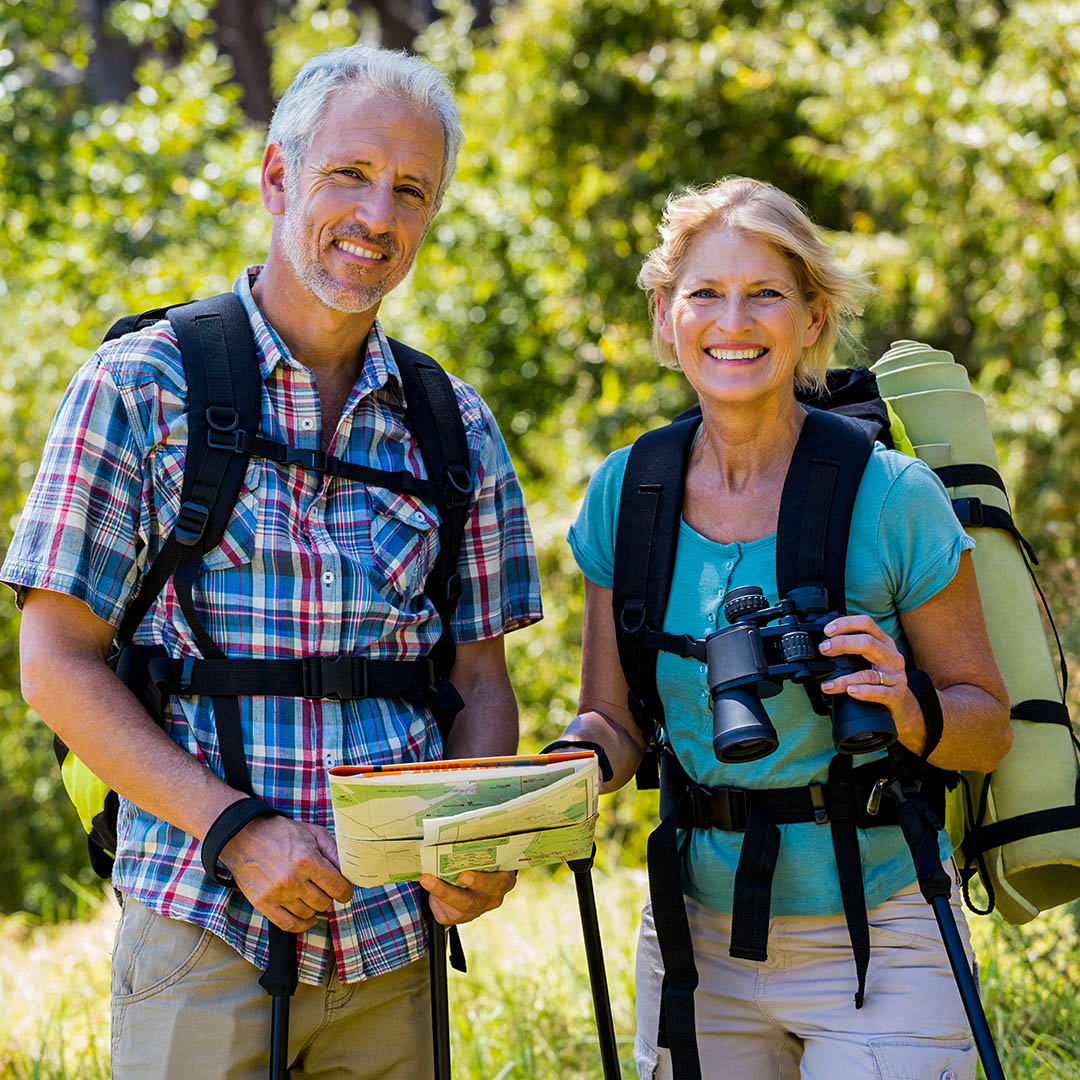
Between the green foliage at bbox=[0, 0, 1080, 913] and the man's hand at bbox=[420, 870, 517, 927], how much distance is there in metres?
2.59

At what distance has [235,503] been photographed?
7.71ft

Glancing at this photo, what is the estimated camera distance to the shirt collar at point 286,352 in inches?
98.5

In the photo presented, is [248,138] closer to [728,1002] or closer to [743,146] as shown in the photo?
[743,146]


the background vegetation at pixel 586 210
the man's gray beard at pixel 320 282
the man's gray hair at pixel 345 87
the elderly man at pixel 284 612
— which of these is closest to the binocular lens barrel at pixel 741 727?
the elderly man at pixel 284 612

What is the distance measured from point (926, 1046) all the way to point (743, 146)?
23.3 ft

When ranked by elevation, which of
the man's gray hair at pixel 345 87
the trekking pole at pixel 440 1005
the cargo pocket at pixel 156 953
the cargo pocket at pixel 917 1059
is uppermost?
the man's gray hair at pixel 345 87

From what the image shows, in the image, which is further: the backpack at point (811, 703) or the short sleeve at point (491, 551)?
the short sleeve at point (491, 551)

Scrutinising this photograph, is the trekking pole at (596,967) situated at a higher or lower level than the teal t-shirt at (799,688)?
lower

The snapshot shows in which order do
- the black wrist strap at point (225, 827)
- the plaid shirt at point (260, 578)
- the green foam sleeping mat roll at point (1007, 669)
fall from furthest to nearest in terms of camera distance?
the green foam sleeping mat roll at point (1007, 669), the plaid shirt at point (260, 578), the black wrist strap at point (225, 827)

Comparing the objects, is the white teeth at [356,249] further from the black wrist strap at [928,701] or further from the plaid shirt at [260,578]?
the black wrist strap at [928,701]

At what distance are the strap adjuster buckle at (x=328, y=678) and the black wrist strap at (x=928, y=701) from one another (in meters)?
0.94

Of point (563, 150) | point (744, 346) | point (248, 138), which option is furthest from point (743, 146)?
point (744, 346)

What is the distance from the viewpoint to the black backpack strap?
8.54ft

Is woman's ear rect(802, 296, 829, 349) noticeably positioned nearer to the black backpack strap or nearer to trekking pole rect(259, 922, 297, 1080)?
the black backpack strap
